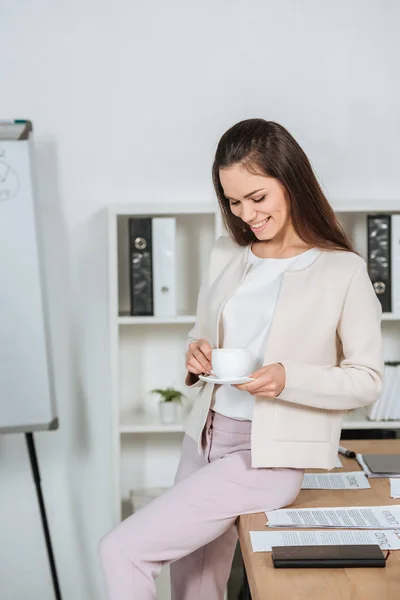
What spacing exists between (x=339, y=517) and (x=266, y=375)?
338 mm

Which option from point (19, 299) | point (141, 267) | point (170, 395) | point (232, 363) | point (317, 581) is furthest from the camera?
point (170, 395)

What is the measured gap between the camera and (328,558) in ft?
4.37

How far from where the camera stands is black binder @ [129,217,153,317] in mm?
2641

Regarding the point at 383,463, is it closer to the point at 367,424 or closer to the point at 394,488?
the point at 394,488

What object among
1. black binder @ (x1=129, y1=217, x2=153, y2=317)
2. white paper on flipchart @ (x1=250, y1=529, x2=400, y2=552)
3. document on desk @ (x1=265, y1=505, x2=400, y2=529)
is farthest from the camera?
black binder @ (x1=129, y1=217, x2=153, y2=317)

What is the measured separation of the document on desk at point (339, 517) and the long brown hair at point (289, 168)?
0.55 m

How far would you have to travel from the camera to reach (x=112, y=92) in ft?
9.36

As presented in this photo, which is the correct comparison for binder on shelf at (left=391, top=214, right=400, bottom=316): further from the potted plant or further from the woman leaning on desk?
the woman leaning on desk

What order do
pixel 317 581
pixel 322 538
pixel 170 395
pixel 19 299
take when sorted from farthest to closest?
pixel 170 395 → pixel 19 299 → pixel 322 538 → pixel 317 581

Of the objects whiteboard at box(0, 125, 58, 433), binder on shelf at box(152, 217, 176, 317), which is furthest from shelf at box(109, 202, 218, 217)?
whiteboard at box(0, 125, 58, 433)

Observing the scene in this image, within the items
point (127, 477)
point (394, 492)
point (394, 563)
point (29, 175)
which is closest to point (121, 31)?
point (29, 175)

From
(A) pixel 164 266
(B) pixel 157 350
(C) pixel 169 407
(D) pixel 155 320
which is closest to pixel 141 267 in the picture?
(A) pixel 164 266

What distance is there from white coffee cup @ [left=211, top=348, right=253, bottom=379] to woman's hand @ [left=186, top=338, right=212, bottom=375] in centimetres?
10

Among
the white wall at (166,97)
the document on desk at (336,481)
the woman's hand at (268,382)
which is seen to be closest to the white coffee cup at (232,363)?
the woman's hand at (268,382)
